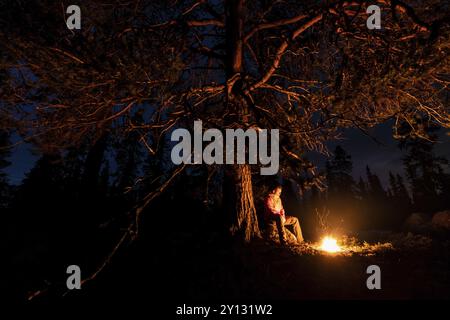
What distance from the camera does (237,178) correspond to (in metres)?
6.65

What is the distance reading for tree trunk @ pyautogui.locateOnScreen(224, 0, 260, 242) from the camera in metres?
6.36

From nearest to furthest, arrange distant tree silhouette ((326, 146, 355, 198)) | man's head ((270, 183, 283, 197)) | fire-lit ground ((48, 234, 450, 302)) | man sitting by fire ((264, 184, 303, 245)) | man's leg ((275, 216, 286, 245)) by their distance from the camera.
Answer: fire-lit ground ((48, 234, 450, 302)) < man's leg ((275, 216, 286, 245)) < man sitting by fire ((264, 184, 303, 245)) < man's head ((270, 183, 283, 197)) < distant tree silhouette ((326, 146, 355, 198))

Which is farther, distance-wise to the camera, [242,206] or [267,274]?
[242,206]

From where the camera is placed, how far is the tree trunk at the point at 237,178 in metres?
6.36

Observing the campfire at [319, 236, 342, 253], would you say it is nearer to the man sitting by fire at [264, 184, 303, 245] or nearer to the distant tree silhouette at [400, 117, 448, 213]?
the man sitting by fire at [264, 184, 303, 245]

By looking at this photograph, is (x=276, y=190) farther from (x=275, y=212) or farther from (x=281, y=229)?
(x=281, y=229)

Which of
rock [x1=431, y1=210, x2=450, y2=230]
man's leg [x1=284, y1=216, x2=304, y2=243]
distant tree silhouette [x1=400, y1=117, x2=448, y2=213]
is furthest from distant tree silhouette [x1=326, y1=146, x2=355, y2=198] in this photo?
man's leg [x1=284, y1=216, x2=304, y2=243]

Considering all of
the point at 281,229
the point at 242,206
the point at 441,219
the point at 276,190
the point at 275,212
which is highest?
the point at 276,190

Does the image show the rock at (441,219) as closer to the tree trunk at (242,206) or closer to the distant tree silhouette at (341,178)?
the tree trunk at (242,206)

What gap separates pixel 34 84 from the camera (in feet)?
16.0

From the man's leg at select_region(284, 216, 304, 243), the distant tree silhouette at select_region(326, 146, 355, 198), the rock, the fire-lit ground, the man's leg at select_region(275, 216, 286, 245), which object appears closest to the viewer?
the fire-lit ground

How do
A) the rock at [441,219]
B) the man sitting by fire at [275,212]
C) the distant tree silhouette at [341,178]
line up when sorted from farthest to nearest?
the distant tree silhouette at [341,178], the rock at [441,219], the man sitting by fire at [275,212]

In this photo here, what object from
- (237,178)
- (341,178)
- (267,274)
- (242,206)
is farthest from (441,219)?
(341,178)

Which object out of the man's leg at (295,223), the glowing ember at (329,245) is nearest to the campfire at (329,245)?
the glowing ember at (329,245)
